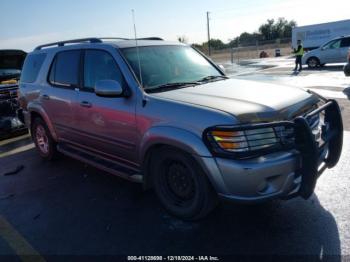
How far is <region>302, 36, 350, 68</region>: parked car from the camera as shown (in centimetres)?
1912

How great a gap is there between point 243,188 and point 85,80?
2.74 metres

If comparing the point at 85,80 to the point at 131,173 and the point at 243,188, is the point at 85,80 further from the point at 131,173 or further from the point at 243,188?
the point at 243,188

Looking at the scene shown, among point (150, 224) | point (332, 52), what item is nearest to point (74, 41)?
point (150, 224)

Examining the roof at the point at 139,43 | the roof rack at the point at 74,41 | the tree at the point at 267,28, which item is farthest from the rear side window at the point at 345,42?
the tree at the point at 267,28

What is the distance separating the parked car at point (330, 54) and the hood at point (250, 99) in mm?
17384

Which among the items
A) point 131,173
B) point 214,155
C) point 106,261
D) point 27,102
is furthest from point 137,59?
point 27,102

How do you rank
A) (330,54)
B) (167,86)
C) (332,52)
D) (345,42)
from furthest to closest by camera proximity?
1. (330,54)
2. (332,52)
3. (345,42)
4. (167,86)

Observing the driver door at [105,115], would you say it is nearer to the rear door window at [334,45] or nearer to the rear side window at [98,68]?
the rear side window at [98,68]

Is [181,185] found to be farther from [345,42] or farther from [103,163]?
[345,42]

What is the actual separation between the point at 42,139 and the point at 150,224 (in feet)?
10.9

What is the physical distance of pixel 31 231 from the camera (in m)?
3.78

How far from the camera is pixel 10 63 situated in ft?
34.2

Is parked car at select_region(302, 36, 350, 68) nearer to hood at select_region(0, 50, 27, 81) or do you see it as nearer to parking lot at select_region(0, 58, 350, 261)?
hood at select_region(0, 50, 27, 81)

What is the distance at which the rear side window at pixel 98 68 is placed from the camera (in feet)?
13.9
